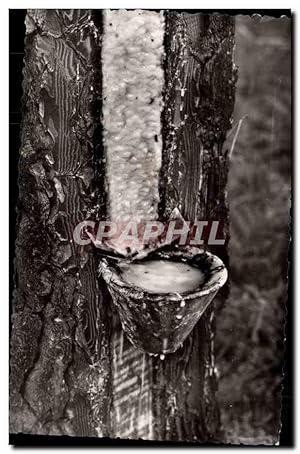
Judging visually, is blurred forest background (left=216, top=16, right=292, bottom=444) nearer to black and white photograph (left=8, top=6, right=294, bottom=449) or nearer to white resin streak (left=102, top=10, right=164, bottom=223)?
black and white photograph (left=8, top=6, right=294, bottom=449)

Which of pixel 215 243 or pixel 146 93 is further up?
pixel 146 93

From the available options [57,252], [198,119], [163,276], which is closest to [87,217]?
[57,252]

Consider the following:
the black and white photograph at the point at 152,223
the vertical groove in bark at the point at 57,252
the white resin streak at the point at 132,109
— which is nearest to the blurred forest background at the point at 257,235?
the black and white photograph at the point at 152,223

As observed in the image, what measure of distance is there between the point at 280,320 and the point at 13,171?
67cm

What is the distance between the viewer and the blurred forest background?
1.46 meters

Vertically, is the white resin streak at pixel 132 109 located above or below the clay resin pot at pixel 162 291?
above

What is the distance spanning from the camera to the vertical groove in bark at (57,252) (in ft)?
4.91

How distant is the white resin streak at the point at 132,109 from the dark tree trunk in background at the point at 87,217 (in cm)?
2

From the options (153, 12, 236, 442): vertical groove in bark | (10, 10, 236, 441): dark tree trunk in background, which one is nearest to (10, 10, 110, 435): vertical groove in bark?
(10, 10, 236, 441): dark tree trunk in background

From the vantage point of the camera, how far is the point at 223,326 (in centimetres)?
151

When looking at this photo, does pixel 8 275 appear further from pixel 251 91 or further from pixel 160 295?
pixel 251 91

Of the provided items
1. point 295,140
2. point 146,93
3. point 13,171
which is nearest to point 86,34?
point 146,93

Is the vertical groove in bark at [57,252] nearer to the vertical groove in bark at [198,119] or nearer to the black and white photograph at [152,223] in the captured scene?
the black and white photograph at [152,223]

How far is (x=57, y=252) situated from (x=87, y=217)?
4.1 inches
